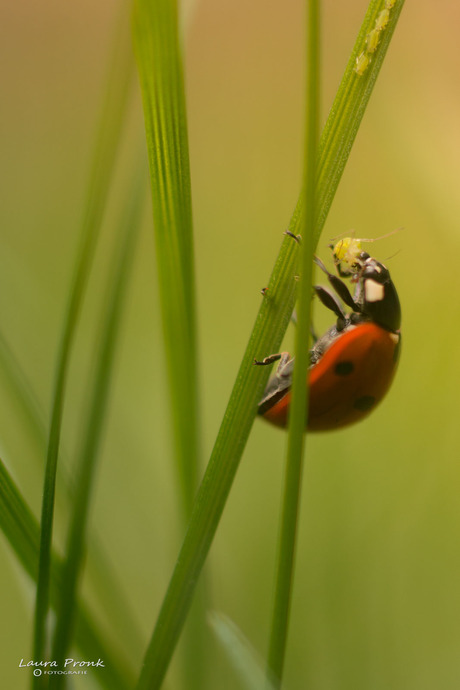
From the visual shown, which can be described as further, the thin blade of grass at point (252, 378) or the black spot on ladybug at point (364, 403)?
the black spot on ladybug at point (364, 403)

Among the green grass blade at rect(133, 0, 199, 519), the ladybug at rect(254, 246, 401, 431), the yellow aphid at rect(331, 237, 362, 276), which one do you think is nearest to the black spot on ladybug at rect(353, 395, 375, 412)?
the ladybug at rect(254, 246, 401, 431)

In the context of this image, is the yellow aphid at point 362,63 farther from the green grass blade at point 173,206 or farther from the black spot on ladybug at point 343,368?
the black spot on ladybug at point 343,368

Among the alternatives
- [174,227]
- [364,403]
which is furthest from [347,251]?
[174,227]

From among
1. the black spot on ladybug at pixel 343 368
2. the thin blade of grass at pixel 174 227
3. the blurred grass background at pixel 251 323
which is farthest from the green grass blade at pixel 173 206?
the black spot on ladybug at pixel 343 368

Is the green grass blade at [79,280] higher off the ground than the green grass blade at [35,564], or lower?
higher

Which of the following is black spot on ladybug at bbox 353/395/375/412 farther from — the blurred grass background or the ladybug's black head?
the blurred grass background

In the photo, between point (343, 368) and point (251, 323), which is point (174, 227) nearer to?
point (343, 368)
